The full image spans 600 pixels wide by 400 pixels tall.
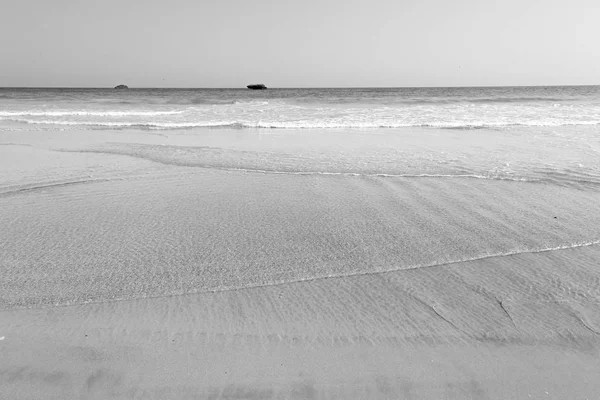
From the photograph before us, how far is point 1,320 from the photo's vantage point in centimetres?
283

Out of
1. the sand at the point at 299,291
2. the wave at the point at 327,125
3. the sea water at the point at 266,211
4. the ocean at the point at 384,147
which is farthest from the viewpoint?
the wave at the point at 327,125

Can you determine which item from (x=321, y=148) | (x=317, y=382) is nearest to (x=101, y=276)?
(x=317, y=382)

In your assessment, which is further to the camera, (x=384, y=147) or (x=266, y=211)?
(x=384, y=147)

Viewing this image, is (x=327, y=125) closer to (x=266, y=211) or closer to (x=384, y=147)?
(x=384, y=147)

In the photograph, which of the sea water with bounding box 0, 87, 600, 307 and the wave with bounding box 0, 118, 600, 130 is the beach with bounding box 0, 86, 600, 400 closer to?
the sea water with bounding box 0, 87, 600, 307

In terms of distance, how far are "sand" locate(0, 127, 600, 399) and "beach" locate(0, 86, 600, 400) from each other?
0.01 metres

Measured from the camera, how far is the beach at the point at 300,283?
91.8 inches

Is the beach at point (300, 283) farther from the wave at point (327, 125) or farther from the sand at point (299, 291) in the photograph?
the wave at point (327, 125)

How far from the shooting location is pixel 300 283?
3.38 metres

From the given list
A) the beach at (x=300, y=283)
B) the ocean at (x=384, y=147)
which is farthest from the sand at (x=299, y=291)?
the ocean at (x=384, y=147)

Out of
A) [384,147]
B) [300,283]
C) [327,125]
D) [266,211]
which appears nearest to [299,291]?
[300,283]

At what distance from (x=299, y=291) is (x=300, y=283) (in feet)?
0.44

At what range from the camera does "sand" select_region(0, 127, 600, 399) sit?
232cm

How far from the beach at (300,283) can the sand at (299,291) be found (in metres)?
0.01
